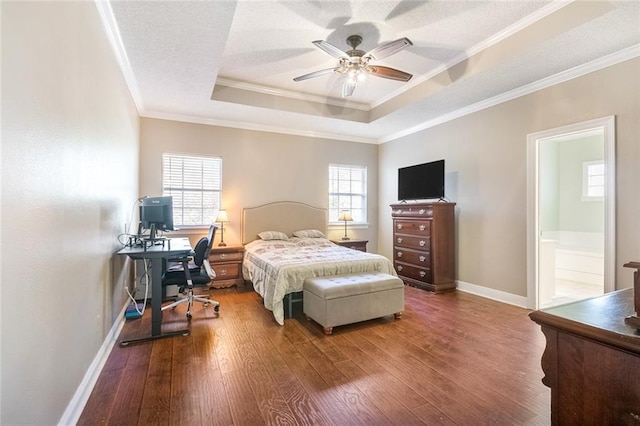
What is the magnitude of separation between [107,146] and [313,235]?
140 inches

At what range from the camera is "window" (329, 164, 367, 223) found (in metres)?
6.21

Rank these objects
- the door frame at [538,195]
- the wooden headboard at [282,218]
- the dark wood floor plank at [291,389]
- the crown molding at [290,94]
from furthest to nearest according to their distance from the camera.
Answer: the wooden headboard at [282,218]
the crown molding at [290,94]
the door frame at [538,195]
the dark wood floor plank at [291,389]

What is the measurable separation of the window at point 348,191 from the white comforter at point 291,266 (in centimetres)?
174

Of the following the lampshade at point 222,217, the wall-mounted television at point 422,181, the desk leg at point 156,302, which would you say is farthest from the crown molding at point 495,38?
the desk leg at point 156,302

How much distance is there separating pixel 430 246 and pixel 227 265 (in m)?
3.25

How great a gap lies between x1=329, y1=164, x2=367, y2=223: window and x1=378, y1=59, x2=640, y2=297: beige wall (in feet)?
4.08

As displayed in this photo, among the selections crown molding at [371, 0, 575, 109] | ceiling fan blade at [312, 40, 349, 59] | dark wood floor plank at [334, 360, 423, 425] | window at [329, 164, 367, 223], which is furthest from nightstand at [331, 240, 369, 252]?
ceiling fan blade at [312, 40, 349, 59]

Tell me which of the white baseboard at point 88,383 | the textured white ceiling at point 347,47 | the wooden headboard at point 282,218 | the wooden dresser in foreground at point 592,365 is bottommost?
the white baseboard at point 88,383

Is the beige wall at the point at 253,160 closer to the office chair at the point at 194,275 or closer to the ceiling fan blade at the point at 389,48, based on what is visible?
the office chair at the point at 194,275

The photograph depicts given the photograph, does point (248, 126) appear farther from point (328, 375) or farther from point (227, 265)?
point (328, 375)

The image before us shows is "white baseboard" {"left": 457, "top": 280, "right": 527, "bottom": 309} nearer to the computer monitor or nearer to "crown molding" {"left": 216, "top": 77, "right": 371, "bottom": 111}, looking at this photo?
"crown molding" {"left": 216, "top": 77, "right": 371, "bottom": 111}

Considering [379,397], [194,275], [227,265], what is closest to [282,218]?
[227,265]

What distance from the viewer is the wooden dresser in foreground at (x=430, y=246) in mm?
4504

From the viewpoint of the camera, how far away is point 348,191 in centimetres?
640
